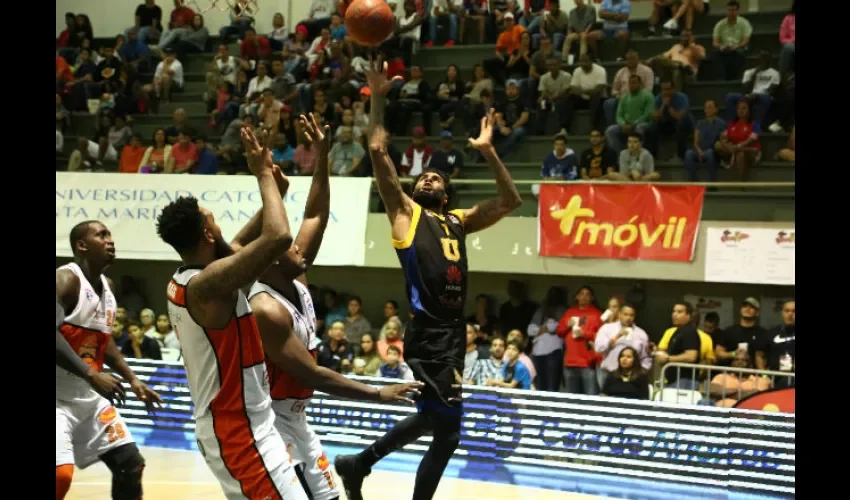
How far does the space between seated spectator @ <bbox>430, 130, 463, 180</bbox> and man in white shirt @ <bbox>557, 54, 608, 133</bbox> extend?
58.0 inches

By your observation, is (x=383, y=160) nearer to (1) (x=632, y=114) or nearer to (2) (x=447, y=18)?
(1) (x=632, y=114)

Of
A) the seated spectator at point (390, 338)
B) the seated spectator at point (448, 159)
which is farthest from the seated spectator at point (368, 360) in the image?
the seated spectator at point (448, 159)

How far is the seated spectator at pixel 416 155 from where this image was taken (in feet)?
45.0

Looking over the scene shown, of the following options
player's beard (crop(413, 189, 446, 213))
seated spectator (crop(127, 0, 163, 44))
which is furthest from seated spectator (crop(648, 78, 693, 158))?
seated spectator (crop(127, 0, 163, 44))

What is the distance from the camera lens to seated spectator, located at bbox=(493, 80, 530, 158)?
→ 551 inches

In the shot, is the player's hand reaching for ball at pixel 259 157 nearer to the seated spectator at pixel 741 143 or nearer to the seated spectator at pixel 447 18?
the seated spectator at pixel 741 143

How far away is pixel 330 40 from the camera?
16.8 meters

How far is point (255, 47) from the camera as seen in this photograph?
57.2 feet

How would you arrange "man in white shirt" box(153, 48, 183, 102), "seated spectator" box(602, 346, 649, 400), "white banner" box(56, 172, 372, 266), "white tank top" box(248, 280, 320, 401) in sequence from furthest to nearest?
"man in white shirt" box(153, 48, 183, 102) < "white banner" box(56, 172, 372, 266) < "seated spectator" box(602, 346, 649, 400) < "white tank top" box(248, 280, 320, 401)

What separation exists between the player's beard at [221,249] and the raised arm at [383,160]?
152 centimetres

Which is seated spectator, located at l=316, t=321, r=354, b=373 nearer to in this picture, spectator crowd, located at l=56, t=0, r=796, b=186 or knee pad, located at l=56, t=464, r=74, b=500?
spectator crowd, located at l=56, t=0, r=796, b=186
